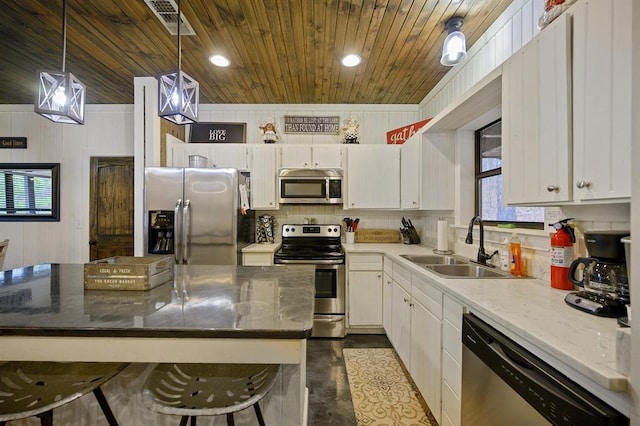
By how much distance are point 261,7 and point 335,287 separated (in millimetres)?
2522

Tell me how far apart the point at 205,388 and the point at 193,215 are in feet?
6.80

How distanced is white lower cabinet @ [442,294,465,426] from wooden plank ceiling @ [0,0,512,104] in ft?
6.62

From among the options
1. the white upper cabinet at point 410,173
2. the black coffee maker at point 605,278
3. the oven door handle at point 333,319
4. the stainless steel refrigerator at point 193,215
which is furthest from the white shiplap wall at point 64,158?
the black coffee maker at point 605,278

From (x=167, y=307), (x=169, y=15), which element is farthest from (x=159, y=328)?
(x=169, y=15)

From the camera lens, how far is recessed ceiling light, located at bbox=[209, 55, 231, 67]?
2604 mm

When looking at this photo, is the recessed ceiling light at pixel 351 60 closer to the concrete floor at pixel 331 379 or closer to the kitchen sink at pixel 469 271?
the kitchen sink at pixel 469 271

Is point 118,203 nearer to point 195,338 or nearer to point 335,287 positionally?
point 335,287

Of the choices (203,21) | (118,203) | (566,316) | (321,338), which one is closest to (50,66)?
(118,203)

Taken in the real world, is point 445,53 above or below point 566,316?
above

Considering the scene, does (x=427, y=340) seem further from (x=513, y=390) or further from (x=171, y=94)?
(x=171, y=94)

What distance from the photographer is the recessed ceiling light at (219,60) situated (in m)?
2.60

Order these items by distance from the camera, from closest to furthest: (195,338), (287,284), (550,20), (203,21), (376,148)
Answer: (195,338), (550,20), (287,284), (203,21), (376,148)

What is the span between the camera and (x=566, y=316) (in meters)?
1.05

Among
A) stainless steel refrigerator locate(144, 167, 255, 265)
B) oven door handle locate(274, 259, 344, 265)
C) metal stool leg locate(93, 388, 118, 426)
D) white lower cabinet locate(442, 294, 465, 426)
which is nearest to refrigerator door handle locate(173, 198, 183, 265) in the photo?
stainless steel refrigerator locate(144, 167, 255, 265)
